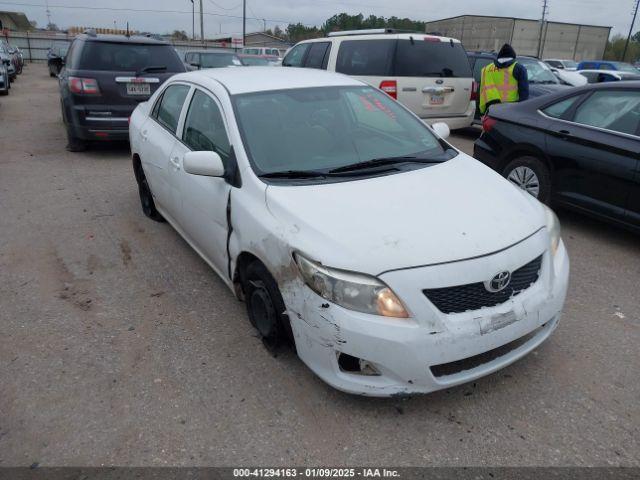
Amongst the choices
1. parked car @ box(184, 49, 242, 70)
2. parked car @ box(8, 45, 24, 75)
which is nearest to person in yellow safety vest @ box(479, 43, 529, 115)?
parked car @ box(184, 49, 242, 70)

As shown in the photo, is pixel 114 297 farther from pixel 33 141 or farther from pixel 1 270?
pixel 33 141

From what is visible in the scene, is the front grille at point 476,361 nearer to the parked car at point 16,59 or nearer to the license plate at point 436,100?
the license plate at point 436,100

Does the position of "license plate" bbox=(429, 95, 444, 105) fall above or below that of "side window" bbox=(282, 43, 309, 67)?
below

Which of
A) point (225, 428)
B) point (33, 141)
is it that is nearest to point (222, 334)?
point (225, 428)

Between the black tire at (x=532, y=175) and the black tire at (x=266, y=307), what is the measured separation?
3.52m

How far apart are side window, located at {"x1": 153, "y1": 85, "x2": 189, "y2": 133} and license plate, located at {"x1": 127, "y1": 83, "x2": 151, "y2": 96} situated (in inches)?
127

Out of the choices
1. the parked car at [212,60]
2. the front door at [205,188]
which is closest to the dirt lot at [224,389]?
the front door at [205,188]

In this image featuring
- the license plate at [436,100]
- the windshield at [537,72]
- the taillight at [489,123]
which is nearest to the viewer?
the taillight at [489,123]

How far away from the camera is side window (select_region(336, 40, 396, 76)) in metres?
7.97

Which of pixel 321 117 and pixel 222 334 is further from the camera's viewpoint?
pixel 321 117

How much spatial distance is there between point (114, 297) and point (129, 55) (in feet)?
18.1

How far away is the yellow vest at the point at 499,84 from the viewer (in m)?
7.32

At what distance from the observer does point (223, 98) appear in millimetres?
3564

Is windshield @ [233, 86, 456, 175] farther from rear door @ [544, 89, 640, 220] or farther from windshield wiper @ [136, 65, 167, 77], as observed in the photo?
windshield wiper @ [136, 65, 167, 77]
